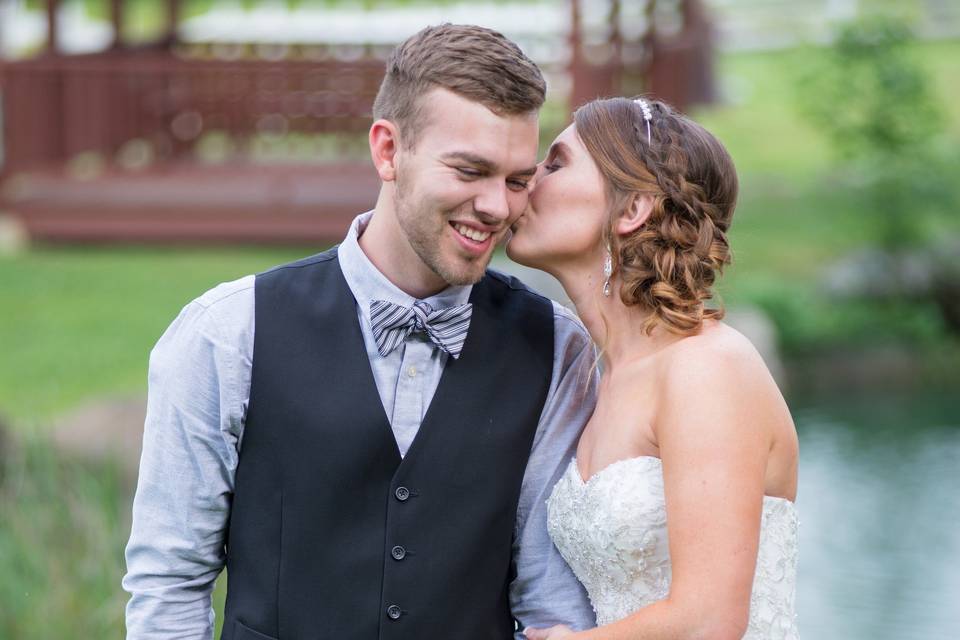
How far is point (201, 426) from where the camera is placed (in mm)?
2371

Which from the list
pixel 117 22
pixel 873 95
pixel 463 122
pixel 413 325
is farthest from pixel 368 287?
pixel 117 22

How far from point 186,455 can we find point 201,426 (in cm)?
6

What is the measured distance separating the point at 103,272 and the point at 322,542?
27.4 feet

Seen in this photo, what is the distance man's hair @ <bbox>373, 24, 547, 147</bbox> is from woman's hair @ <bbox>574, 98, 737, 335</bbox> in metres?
0.26

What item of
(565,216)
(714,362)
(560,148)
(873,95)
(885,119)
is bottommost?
(885,119)

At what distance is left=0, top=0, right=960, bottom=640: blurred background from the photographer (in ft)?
25.3

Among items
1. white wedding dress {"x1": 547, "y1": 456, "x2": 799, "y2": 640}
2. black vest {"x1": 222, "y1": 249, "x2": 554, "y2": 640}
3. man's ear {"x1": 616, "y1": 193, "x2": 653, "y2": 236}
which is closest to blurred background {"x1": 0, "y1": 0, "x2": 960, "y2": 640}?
white wedding dress {"x1": 547, "y1": 456, "x2": 799, "y2": 640}

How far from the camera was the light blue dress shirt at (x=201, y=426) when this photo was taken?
93.7 inches

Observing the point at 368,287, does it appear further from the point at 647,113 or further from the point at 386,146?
the point at 647,113

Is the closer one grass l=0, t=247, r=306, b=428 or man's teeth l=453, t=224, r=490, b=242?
man's teeth l=453, t=224, r=490, b=242

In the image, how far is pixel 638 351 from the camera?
8.78 feet

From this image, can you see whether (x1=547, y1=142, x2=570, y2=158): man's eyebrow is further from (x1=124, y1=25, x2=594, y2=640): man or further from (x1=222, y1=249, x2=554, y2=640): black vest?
(x1=222, y1=249, x2=554, y2=640): black vest

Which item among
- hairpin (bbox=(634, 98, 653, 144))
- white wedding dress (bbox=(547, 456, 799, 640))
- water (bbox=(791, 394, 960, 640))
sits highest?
hairpin (bbox=(634, 98, 653, 144))

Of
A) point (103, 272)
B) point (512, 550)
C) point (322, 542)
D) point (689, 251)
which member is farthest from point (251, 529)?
point (103, 272)
